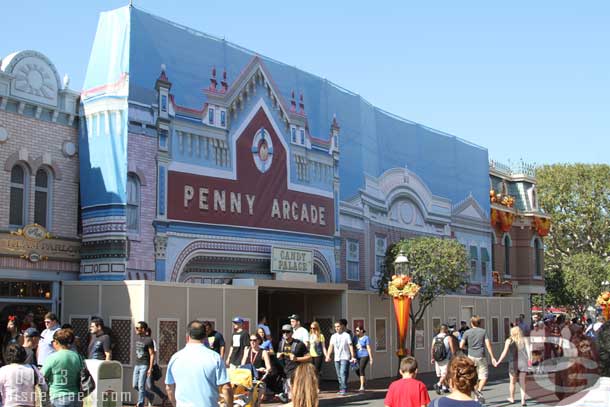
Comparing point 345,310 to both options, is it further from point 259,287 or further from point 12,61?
point 12,61

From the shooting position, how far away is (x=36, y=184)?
60.3ft

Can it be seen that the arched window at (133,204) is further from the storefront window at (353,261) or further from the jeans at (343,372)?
the storefront window at (353,261)

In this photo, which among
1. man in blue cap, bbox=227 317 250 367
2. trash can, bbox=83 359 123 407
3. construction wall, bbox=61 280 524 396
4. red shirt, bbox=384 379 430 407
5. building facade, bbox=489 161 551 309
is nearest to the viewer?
red shirt, bbox=384 379 430 407

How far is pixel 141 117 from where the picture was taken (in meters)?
18.8

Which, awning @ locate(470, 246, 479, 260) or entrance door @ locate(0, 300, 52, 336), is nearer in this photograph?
entrance door @ locate(0, 300, 52, 336)

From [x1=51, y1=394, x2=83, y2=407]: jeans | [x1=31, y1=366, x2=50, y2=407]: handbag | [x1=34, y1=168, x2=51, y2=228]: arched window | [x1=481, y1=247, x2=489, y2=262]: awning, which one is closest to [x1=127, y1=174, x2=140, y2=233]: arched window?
[x1=34, y1=168, x2=51, y2=228]: arched window

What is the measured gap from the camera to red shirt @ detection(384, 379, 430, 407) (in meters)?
7.98

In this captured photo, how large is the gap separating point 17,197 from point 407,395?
1247 cm

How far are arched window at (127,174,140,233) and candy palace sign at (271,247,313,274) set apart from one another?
177 inches

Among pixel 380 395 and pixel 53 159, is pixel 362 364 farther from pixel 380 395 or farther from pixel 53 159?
pixel 53 159

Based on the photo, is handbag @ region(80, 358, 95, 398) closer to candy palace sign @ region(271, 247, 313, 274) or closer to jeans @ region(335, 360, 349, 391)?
jeans @ region(335, 360, 349, 391)

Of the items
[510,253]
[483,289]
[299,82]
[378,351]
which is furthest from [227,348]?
[510,253]

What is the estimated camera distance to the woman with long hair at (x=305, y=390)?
671 cm

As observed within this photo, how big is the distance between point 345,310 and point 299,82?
21.6ft
